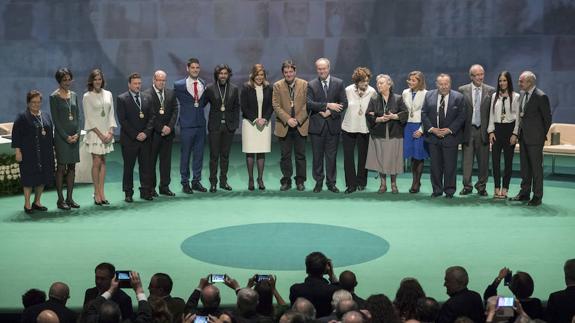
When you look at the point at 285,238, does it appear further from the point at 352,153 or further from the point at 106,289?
the point at 106,289

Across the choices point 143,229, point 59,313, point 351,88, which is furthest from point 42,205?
point 59,313

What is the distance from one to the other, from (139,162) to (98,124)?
716 millimetres

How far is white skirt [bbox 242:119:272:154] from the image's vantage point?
38.0 ft

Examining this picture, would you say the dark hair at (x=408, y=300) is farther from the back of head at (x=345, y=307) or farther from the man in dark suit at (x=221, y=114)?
the man in dark suit at (x=221, y=114)

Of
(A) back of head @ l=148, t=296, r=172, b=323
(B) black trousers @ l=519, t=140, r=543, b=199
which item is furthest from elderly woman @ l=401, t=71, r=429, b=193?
(A) back of head @ l=148, t=296, r=172, b=323

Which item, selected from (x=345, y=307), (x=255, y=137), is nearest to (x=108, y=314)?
(x=345, y=307)

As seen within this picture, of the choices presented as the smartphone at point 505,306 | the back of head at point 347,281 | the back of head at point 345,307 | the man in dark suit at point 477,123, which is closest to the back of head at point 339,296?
the back of head at point 345,307

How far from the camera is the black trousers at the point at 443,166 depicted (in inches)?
Result: 435

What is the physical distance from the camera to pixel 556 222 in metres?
9.69

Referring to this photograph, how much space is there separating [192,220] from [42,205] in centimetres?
195

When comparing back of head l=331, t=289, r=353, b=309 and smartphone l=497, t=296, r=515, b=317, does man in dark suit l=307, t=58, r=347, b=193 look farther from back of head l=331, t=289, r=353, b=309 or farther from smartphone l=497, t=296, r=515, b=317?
smartphone l=497, t=296, r=515, b=317

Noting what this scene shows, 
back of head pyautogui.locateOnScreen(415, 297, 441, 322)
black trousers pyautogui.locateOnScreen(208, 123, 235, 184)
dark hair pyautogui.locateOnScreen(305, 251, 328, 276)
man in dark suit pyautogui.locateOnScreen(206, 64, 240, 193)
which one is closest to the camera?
back of head pyautogui.locateOnScreen(415, 297, 441, 322)

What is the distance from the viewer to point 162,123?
11094mm

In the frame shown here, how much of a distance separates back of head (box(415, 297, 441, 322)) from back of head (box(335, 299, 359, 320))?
0.39 metres
